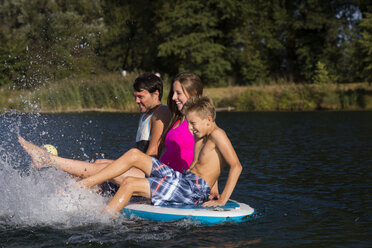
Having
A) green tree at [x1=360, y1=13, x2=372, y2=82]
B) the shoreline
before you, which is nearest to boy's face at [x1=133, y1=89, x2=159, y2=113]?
the shoreline

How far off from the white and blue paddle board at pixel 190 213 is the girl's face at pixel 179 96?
3.75 ft

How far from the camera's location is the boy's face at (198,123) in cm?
575

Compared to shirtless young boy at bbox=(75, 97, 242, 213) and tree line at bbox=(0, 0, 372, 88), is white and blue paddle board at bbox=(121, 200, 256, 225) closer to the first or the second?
shirtless young boy at bbox=(75, 97, 242, 213)

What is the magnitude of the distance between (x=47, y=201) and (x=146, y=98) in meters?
1.67

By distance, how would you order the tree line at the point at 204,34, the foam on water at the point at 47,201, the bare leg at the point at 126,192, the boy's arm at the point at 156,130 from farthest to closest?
the tree line at the point at 204,34 < the boy's arm at the point at 156,130 < the foam on water at the point at 47,201 < the bare leg at the point at 126,192

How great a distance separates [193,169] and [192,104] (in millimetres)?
741

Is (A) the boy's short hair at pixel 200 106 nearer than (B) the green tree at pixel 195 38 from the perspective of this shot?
Yes

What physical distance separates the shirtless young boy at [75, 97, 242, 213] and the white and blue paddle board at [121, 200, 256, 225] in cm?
12

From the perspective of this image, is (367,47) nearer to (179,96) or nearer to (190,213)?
(179,96)

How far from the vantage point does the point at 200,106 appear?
5.76 m

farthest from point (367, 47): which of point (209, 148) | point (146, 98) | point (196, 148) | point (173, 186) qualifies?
point (173, 186)

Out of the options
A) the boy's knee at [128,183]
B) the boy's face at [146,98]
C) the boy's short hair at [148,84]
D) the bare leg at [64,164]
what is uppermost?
the boy's short hair at [148,84]

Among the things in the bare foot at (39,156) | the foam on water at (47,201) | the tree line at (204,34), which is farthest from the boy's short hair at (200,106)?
the tree line at (204,34)

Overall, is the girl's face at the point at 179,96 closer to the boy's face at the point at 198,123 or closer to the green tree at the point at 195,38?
the boy's face at the point at 198,123
